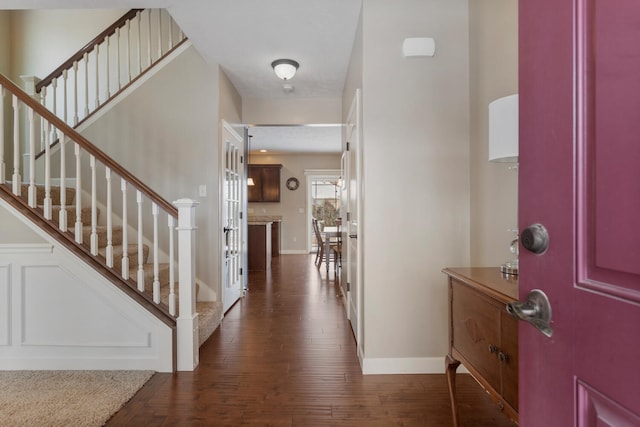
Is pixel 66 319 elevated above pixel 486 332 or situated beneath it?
situated beneath

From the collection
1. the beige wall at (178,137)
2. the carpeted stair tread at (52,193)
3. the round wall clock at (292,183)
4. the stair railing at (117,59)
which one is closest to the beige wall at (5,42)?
the stair railing at (117,59)

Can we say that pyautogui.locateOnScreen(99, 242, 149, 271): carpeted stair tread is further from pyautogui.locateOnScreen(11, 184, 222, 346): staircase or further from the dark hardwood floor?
the dark hardwood floor

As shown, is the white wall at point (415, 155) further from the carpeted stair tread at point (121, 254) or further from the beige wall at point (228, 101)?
the carpeted stair tread at point (121, 254)

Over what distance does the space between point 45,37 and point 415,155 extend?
475cm

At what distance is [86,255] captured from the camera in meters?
2.28

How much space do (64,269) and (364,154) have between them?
2103mm

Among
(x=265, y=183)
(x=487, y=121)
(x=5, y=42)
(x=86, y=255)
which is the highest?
(x=5, y=42)

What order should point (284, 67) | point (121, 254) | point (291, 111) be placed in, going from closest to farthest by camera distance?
point (121, 254), point (284, 67), point (291, 111)

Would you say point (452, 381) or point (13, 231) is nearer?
point (452, 381)

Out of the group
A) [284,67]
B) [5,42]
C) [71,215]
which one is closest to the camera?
[71,215]

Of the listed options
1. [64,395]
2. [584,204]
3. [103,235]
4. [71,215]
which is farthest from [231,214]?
[584,204]

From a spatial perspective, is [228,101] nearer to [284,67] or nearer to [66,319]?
[284,67]

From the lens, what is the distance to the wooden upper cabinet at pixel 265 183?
8758 mm

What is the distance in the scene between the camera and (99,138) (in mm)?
3467
